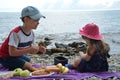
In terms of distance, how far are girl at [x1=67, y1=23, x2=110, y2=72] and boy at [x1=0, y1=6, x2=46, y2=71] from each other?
103cm

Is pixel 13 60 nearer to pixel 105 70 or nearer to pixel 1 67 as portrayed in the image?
pixel 1 67

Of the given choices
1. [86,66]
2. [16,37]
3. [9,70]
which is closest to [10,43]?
[16,37]

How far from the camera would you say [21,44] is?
800 centimetres

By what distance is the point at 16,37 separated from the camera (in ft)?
25.7

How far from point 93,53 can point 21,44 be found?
67.7 inches

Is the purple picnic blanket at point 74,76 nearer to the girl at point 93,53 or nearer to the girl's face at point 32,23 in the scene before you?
the girl at point 93,53

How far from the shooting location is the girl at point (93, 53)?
7.93 m

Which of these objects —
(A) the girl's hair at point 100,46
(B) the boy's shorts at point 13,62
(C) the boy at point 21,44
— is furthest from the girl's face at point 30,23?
(A) the girl's hair at point 100,46

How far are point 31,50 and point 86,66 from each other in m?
1.37

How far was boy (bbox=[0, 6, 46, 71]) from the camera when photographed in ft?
25.5

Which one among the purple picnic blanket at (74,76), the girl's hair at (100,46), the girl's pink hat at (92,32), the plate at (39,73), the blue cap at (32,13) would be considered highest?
the blue cap at (32,13)

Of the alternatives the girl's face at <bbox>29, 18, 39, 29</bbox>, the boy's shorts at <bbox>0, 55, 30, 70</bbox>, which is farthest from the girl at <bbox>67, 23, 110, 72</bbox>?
the boy's shorts at <bbox>0, 55, 30, 70</bbox>

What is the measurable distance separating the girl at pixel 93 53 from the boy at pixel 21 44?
3.39 feet

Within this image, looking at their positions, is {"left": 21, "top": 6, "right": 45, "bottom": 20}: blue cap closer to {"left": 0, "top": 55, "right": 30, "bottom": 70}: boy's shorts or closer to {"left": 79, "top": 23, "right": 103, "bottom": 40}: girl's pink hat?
{"left": 0, "top": 55, "right": 30, "bottom": 70}: boy's shorts
